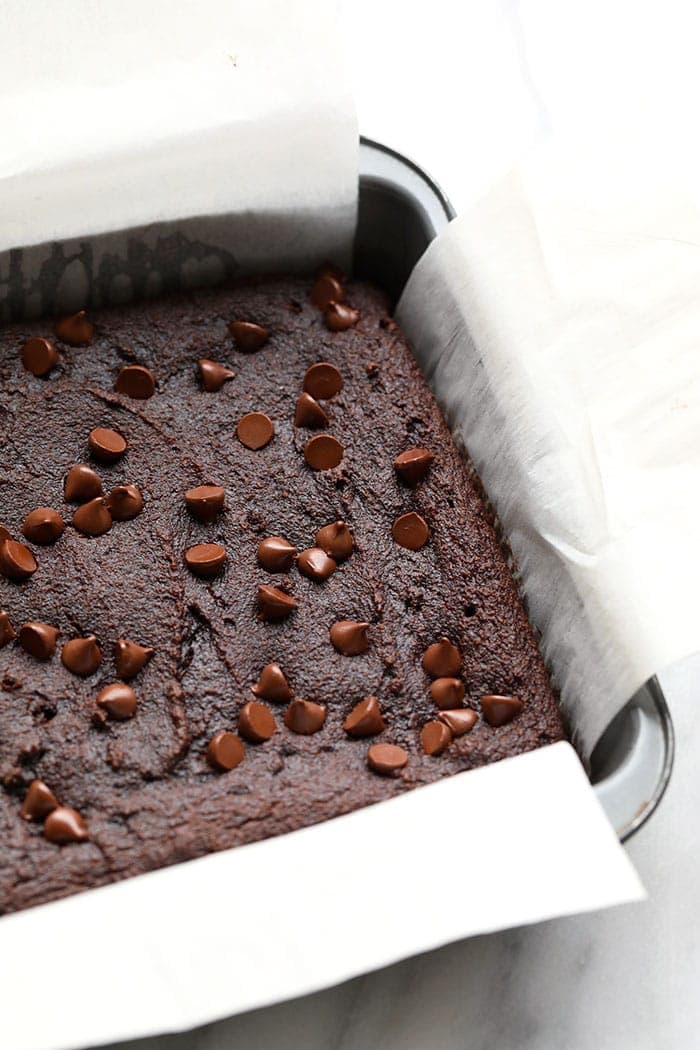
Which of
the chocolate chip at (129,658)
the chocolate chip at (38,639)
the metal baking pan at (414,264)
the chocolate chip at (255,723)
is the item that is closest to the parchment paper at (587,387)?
the metal baking pan at (414,264)

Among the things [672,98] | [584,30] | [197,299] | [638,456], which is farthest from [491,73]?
[638,456]

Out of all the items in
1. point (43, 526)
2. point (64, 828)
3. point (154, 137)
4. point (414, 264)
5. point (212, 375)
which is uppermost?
point (154, 137)

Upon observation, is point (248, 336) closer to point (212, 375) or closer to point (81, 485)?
point (212, 375)

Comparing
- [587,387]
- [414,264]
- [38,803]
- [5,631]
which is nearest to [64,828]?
[38,803]

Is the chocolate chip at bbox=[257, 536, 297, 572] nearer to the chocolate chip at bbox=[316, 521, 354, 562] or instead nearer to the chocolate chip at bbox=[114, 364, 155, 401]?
the chocolate chip at bbox=[316, 521, 354, 562]

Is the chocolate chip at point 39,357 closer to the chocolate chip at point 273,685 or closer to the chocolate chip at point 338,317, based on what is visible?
the chocolate chip at point 338,317

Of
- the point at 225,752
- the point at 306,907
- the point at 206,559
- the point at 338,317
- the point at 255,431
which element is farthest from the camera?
the point at 338,317
